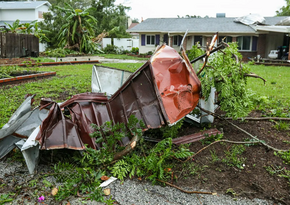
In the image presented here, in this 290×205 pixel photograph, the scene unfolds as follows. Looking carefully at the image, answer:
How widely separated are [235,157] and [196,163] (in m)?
0.58

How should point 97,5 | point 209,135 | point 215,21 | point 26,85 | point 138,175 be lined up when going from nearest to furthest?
point 138,175
point 209,135
point 26,85
point 215,21
point 97,5

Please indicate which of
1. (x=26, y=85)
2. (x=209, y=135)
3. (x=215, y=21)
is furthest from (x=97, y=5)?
(x=209, y=135)

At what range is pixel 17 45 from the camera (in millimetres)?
21984

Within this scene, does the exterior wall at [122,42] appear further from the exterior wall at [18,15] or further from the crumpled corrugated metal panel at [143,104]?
the crumpled corrugated metal panel at [143,104]

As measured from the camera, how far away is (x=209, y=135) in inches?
181

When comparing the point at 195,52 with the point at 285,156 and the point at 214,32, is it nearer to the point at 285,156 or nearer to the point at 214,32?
the point at 285,156

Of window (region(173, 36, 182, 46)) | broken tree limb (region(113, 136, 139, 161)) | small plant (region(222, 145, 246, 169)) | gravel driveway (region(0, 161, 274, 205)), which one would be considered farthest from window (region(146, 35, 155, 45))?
gravel driveway (region(0, 161, 274, 205))

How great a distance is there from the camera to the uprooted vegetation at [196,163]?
3.29 meters

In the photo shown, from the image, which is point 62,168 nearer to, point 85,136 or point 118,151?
point 85,136

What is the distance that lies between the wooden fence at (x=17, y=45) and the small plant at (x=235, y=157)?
20.6 m

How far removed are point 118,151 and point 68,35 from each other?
27415 millimetres

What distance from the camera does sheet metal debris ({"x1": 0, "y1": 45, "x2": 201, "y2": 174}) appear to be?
3.68 meters

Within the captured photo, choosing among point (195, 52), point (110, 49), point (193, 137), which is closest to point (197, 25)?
point (110, 49)

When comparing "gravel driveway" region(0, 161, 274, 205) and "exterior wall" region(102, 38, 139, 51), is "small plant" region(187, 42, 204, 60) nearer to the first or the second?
"gravel driveway" region(0, 161, 274, 205)
